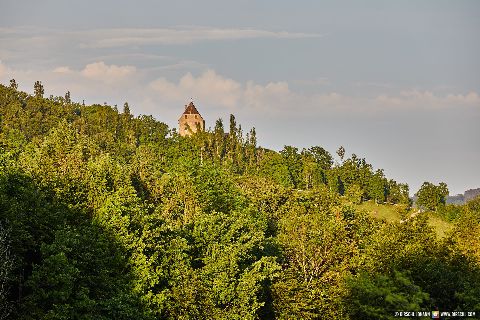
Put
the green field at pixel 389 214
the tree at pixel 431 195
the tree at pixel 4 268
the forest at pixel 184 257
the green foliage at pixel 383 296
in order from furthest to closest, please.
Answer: the tree at pixel 431 195
the green field at pixel 389 214
the forest at pixel 184 257
the green foliage at pixel 383 296
the tree at pixel 4 268

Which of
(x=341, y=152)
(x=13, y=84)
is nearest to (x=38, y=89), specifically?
(x=13, y=84)

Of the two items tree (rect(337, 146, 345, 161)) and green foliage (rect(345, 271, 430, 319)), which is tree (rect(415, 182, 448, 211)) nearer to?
tree (rect(337, 146, 345, 161))

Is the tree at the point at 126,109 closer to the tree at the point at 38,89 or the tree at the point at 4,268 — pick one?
the tree at the point at 38,89

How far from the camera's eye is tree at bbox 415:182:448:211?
164 metres

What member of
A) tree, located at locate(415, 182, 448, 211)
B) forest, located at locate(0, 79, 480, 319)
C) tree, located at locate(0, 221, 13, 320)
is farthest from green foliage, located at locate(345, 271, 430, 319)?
tree, located at locate(415, 182, 448, 211)

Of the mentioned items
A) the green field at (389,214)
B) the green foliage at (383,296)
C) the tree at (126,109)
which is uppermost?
the tree at (126,109)

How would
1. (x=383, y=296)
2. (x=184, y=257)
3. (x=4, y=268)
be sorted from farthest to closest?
(x=184, y=257), (x=383, y=296), (x=4, y=268)

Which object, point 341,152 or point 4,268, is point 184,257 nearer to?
point 4,268

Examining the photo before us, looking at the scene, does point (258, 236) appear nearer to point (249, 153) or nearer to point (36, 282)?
point (36, 282)

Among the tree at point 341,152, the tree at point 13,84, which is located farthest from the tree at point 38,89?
the tree at point 341,152

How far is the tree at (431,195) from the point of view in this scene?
6447 inches

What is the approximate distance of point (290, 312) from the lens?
181ft

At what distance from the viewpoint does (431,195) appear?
16400 cm

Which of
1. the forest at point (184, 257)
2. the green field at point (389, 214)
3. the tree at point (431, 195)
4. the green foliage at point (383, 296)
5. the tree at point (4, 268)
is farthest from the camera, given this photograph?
the tree at point (431, 195)
